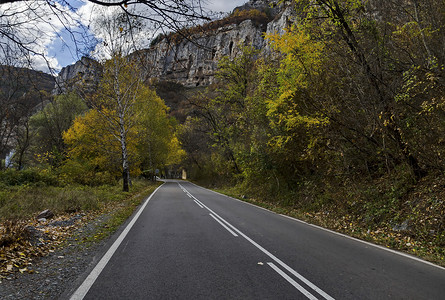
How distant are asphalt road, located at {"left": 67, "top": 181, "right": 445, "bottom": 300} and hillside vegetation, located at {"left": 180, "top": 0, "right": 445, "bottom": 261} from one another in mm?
1705

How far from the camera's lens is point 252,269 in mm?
4352

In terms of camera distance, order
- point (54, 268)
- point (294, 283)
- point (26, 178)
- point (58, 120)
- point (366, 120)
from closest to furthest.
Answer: point (294, 283) → point (54, 268) → point (366, 120) → point (26, 178) → point (58, 120)

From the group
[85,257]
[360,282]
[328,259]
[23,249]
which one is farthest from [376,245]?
[23,249]

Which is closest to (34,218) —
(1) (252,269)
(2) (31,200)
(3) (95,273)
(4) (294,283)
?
(2) (31,200)

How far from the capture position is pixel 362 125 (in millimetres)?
9992

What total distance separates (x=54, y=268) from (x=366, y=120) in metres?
10.4

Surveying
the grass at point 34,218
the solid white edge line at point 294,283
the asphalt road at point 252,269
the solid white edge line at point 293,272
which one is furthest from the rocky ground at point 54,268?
the solid white edge line at point 293,272

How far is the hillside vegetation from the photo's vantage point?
7422 mm

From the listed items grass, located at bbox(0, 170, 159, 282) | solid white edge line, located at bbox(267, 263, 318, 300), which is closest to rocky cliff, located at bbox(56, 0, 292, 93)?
grass, located at bbox(0, 170, 159, 282)

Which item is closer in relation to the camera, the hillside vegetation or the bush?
the hillside vegetation

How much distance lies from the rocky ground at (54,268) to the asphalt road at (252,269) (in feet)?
1.00

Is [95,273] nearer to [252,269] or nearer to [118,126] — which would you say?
[252,269]

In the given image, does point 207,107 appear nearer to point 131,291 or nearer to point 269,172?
point 269,172

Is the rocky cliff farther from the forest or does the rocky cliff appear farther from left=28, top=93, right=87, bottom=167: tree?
left=28, top=93, right=87, bottom=167: tree
